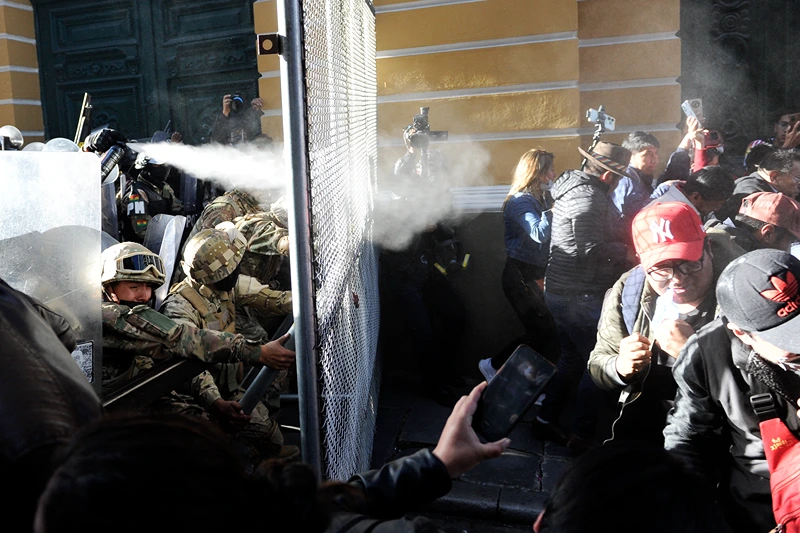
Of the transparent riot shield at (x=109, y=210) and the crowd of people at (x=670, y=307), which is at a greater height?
the transparent riot shield at (x=109, y=210)

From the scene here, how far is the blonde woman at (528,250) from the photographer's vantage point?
4.78 m

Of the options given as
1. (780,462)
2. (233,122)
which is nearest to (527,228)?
(780,462)

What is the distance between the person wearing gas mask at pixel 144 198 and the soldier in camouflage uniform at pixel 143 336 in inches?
99.7

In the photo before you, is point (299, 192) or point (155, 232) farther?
point (155, 232)

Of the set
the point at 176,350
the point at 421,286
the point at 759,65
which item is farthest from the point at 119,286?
the point at 759,65

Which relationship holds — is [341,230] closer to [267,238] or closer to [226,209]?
[267,238]

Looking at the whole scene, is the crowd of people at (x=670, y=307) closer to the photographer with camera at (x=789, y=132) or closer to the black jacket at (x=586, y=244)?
the black jacket at (x=586, y=244)

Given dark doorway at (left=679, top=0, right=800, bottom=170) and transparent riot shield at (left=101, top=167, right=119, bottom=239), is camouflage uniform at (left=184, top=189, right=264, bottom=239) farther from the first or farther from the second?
dark doorway at (left=679, top=0, right=800, bottom=170)

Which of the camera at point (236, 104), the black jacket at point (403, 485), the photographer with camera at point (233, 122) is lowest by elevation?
the black jacket at point (403, 485)

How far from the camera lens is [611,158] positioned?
4676 mm

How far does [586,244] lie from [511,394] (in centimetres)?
269

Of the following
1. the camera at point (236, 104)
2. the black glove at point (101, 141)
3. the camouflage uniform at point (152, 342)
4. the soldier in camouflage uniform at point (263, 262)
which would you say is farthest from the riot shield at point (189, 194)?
the camouflage uniform at point (152, 342)

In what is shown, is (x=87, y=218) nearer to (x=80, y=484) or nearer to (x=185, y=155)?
(x=80, y=484)

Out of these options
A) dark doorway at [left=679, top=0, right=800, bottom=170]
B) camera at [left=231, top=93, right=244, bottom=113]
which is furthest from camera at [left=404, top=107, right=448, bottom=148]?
dark doorway at [left=679, top=0, right=800, bottom=170]
